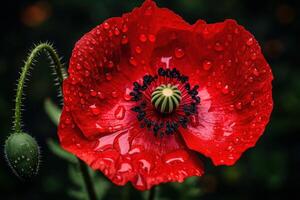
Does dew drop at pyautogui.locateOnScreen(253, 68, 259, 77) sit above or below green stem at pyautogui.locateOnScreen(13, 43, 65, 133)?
above

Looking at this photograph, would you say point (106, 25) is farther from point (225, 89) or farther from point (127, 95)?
point (225, 89)

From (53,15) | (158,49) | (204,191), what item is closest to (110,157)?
(158,49)

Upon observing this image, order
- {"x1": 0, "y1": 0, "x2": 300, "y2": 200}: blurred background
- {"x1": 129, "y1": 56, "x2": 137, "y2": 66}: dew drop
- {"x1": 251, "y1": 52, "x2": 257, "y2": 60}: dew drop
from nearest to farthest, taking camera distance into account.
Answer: {"x1": 251, "y1": 52, "x2": 257, "y2": 60}: dew drop < {"x1": 129, "y1": 56, "x2": 137, "y2": 66}: dew drop < {"x1": 0, "y1": 0, "x2": 300, "y2": 200}: blurred background

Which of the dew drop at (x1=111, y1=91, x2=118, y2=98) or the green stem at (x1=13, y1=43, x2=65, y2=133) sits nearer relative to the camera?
the green stem at (x1=13, y1=43, x2=65, y2=133)

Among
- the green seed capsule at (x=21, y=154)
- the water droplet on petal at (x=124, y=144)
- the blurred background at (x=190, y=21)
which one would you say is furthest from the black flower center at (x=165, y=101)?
the blurred background at (x=190, y=21)

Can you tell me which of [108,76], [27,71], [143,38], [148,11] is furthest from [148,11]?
[27,71]

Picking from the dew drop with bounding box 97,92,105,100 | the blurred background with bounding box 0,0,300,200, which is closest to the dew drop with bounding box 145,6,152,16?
the dew drop with bounding box 97,92,105,100

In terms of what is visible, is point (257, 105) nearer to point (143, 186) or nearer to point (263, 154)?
point (143, 186)

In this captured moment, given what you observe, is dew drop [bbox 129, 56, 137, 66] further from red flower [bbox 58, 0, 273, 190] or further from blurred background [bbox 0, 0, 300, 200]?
blurred background [bbox 0, 0, 300, 200]
